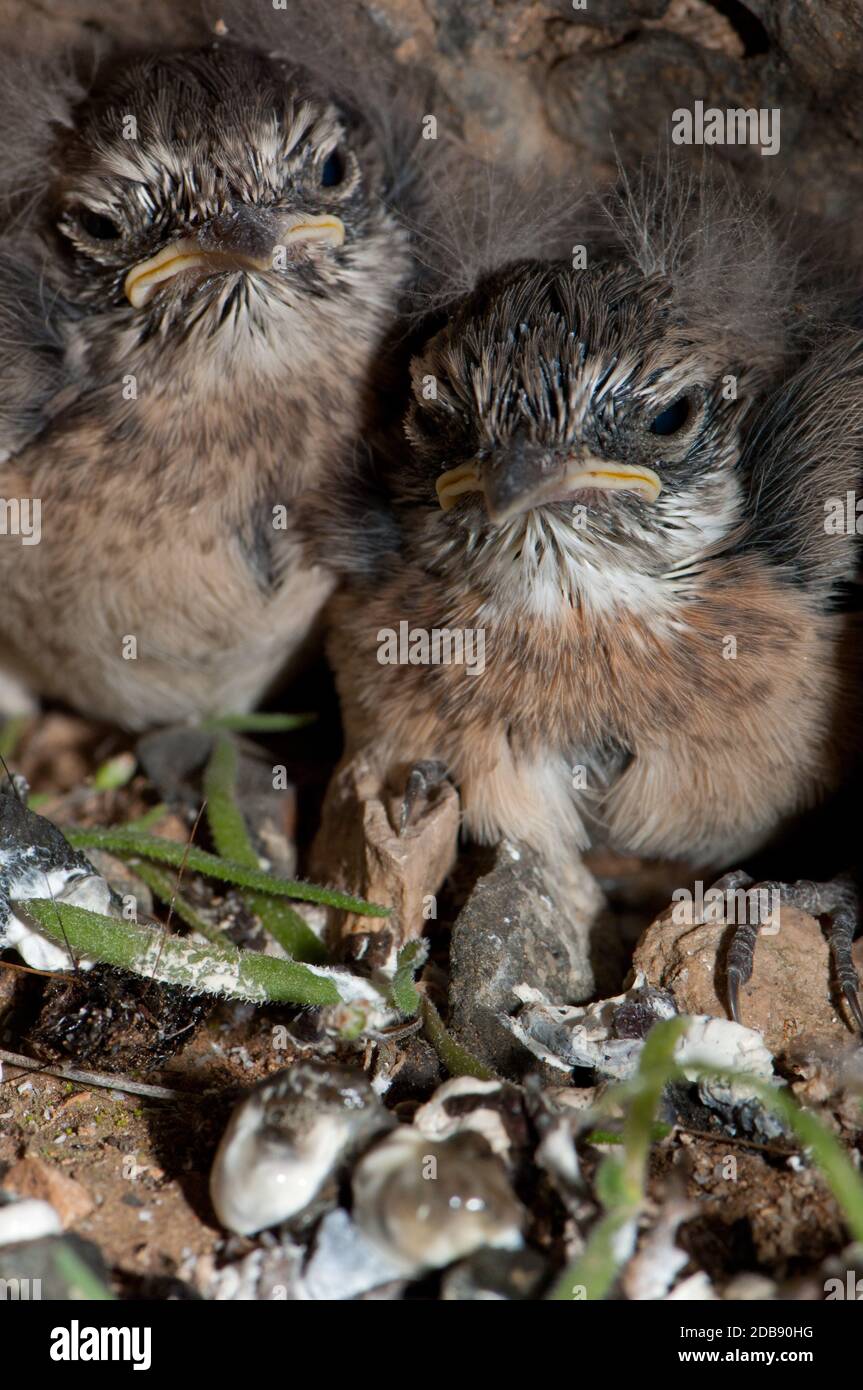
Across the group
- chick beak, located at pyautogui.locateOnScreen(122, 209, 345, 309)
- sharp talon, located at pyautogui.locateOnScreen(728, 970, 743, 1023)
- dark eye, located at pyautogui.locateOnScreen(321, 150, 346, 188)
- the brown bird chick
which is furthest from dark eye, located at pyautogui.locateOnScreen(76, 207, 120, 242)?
sharp talon, located at pyautogui.locateOnScreen(728, 970, 743, 1023)

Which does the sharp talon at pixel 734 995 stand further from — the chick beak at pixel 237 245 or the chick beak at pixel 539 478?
the chick beak at pixel 237 245

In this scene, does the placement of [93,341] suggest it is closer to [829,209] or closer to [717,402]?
[717,402]

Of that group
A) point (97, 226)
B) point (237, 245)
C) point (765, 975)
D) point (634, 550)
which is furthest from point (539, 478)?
point (97, 226)

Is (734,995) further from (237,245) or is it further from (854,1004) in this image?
(237,245)

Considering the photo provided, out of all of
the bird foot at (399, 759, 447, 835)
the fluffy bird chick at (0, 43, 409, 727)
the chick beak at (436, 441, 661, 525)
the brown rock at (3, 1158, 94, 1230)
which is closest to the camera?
the brown rock at (3, 1158, 94, 1230)

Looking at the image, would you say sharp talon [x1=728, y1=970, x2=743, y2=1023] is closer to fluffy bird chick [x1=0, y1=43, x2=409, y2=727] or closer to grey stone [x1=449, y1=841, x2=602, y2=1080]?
grey stone [x1=449, y1=841, x2=602, y2=1080]

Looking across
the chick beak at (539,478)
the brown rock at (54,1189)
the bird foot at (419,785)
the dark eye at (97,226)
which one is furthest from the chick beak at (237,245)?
the brown rock at (54,1189)

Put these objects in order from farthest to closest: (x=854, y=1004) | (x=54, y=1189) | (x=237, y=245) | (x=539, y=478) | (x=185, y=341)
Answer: (x=185, y=341), (x=237, y=245), (x=854, y=1004), (x=539, y=478), (x=54, y=1189)
